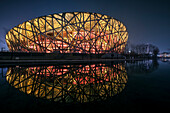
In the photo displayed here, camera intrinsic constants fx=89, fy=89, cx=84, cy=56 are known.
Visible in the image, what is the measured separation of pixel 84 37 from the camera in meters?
34.0

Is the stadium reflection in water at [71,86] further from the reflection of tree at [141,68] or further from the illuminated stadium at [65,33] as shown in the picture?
the illuminated stadium at [65,33]

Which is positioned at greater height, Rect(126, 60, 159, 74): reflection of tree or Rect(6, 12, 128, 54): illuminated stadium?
Rect(6, 12, 128, 54): illuminated stadium

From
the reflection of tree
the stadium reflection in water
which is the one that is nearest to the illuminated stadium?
the reflection of tree

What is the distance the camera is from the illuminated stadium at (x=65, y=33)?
3241 centimetres

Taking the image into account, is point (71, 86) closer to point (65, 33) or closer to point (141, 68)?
point (141, 68)

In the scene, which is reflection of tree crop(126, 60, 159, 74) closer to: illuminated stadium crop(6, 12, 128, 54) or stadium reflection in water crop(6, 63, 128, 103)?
stadium reflection in water crop(6, 63, 128, 103)

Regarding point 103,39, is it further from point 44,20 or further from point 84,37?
point 44,20

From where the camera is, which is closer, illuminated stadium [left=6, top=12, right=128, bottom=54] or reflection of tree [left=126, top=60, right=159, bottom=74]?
reflection of tree [left=126, top=60, right=159, bottom=74]

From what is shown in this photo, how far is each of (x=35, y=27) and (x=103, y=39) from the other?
85.6 feet

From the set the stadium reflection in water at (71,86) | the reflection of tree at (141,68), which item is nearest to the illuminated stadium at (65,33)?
the reflection of tree at (141,68)

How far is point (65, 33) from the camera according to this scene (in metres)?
34.9

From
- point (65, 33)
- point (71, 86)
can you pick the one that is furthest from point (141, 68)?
point (65, 33)

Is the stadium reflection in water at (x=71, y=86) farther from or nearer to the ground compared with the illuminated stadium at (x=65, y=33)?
nearer to the ground

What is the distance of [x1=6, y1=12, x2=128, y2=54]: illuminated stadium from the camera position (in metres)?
32.4
